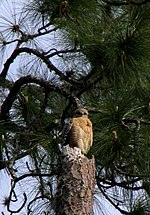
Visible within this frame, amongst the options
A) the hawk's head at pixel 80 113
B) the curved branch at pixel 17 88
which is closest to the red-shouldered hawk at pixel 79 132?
the hawk's head at pixel 80 113

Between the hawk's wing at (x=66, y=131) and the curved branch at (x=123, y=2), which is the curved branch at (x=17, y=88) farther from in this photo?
the curved branch at (x=123, y=2)

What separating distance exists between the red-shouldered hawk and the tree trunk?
272 mm

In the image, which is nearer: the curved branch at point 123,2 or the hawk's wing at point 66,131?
the hawk's wing at point 66,131

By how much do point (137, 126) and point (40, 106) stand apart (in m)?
0.62

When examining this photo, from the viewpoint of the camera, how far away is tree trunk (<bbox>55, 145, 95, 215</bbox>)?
1.95 metres

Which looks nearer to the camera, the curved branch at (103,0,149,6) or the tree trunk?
the tree trunk

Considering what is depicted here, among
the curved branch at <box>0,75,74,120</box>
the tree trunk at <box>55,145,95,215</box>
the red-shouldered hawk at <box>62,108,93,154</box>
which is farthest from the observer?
the curved branch at <box>0,75,74,120</box>

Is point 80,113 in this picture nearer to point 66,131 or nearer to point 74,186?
point 66,131

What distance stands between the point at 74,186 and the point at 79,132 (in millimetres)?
396

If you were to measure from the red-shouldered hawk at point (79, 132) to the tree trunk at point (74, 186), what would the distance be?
0.89 ft

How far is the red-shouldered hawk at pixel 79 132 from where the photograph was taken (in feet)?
7.60

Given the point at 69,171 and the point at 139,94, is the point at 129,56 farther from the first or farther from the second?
the point at 69,171

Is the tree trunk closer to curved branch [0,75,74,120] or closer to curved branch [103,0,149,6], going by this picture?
curved branch [0,75,74,120]

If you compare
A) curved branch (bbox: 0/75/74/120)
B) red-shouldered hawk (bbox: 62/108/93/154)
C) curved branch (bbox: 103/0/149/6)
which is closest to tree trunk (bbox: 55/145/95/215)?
red-shouldered hawk (bbox: 62/108/93/154)
